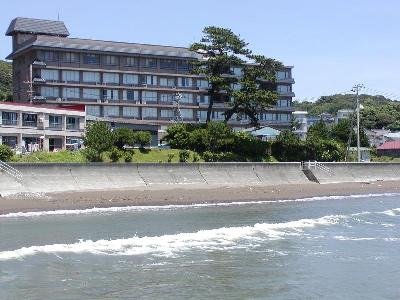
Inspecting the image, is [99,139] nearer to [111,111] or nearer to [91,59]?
[111,111]

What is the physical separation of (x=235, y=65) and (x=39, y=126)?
21.2m

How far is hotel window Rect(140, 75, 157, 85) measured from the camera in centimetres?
8612

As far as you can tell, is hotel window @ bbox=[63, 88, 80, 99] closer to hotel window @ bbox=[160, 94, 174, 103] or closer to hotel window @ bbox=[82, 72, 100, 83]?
hotel window @ bbox=[82, 72, 100, 83]

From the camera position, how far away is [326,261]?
64.0ft

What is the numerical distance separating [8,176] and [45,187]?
2.31 m

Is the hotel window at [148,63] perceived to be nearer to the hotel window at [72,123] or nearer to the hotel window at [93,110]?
the hotel window at [93,110]

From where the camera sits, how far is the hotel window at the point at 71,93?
264 ft

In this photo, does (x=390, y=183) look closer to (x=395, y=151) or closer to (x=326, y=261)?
(x=395, y=151)

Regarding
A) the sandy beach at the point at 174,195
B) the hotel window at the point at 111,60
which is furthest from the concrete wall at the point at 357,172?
the hotel window at the point at 111,60

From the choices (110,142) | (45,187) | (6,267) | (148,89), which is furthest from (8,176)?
(148,89)

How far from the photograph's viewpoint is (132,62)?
280ft

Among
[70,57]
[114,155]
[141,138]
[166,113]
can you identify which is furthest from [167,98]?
[114,155]

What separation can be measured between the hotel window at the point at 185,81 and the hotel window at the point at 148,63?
441cm

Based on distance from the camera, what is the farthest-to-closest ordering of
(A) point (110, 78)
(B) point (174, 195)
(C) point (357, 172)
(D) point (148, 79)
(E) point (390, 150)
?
(E) point (390, 150) < (D) point (148, 79) < (A) point (110, 78) < (C) point (357, 172) < (B) point (174, 195)
